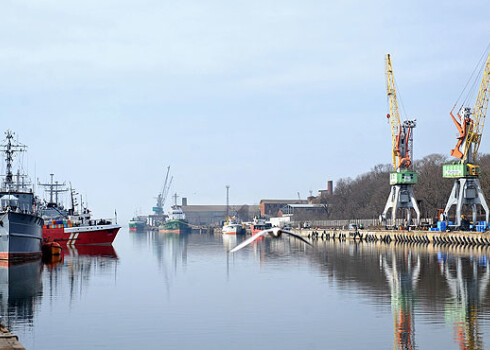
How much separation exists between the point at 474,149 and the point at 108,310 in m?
86.2

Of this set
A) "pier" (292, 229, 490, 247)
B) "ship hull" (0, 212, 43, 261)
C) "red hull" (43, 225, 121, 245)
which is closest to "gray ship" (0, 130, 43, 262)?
"ship hull" (0, 212, 43, 261)

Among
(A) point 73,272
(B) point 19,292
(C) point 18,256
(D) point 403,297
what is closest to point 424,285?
(D) point 403,297

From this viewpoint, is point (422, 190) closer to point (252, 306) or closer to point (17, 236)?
point (17, 236)

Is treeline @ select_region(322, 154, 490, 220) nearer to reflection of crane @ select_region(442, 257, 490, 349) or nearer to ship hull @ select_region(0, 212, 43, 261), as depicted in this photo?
reflection of crane @ select_region(442, 257, 490, 349)

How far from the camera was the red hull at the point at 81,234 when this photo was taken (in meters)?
111

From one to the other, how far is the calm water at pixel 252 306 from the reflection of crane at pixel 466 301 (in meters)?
0.06

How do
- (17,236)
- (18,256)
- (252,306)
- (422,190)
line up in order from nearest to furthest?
(252,306) < (17,236) < (18,256) < (422,190)

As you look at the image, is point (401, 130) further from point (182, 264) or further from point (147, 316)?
point (147, 316)

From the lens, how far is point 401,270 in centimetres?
6600

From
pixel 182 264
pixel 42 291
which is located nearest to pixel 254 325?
pixel 42 291

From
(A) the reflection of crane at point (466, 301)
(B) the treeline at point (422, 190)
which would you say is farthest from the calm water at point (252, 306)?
(B) the treeline at point (422, 190)

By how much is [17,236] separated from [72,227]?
149 feet

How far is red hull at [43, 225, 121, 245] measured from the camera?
111438 mm

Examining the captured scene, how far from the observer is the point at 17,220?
69938 millimetres
